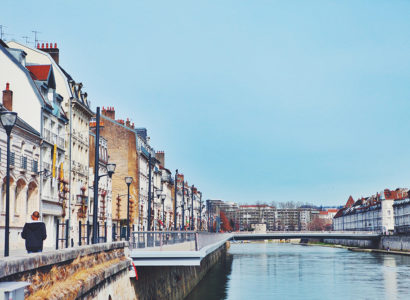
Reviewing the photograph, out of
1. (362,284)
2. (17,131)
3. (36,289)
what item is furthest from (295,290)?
(36,289)

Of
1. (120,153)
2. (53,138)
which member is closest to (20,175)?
(53,138)

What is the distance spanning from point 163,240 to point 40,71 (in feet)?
79.1

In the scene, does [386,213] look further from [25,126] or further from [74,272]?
[74,272]

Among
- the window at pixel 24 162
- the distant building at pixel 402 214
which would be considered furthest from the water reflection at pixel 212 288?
the distant building at pixel 402 214

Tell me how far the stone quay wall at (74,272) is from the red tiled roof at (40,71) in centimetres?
2565

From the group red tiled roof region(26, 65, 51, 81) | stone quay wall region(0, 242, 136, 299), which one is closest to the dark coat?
stone quay wall region(0, 242, 136, 299)

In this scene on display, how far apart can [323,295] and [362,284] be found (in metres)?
8.69

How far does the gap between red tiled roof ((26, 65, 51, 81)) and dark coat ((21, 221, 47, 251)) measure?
1281 inches

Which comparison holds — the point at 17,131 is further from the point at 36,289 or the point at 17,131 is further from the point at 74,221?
the point at 36,289

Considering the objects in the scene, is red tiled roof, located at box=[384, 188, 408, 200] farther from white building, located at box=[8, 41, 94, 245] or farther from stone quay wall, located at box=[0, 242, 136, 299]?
stone quay wall, located at box=[0, 242, 136, 299]

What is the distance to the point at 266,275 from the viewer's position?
6169cm

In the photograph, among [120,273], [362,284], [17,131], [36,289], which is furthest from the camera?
[362,284]

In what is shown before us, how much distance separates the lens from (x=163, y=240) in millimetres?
26797

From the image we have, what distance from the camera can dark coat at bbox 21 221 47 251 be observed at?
14781 millimetres
